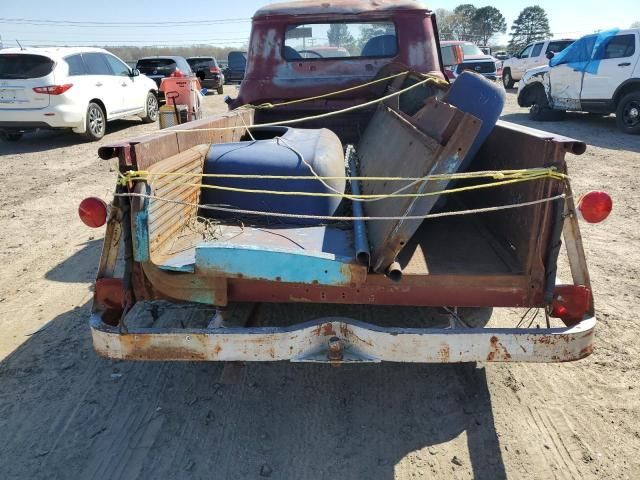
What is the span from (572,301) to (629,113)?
32.8 ft

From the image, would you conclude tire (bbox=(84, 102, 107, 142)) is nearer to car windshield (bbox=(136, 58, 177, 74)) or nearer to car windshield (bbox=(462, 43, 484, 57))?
car windshield (bbox=(136, 58, 177, 74))

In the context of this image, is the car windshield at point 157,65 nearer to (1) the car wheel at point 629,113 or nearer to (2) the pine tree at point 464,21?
(1) the car wheel at point 629,113

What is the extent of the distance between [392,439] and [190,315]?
1758 millimetres

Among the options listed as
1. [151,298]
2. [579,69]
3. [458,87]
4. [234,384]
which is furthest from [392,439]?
[579,69]

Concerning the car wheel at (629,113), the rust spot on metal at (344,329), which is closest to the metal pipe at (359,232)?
the rust spot on metal at (344,329)

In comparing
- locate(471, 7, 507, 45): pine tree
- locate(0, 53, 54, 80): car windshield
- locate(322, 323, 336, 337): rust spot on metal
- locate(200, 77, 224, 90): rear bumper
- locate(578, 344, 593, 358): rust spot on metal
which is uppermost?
locate(471, 7, 507, 45): pine tree

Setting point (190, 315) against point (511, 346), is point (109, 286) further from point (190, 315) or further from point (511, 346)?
point (511, 346)

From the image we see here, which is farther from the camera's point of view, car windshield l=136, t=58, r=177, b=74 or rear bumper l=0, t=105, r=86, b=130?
car windshield l=136, t=58, r=177, b=74

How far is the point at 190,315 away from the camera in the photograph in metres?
3.62

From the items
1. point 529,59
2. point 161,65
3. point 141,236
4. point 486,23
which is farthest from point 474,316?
point 486,23

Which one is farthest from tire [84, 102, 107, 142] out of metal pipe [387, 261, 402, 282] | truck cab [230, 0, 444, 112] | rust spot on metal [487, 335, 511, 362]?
rust spot on metal [487, 335, 511, 362]

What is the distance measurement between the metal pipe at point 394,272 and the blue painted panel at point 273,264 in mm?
178

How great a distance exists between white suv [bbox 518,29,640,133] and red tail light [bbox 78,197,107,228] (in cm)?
1084

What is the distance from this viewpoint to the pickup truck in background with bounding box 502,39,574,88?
1762 cm
